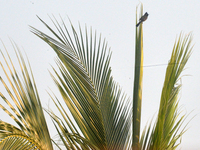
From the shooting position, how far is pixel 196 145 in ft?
4.83

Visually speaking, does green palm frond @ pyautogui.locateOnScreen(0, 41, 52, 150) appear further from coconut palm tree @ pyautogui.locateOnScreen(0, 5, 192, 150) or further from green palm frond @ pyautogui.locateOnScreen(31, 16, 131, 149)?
green palm frond @ pyautogui.locateOnScreen(31, 16, 131, 149)

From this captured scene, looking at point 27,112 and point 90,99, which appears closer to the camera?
point 27,112

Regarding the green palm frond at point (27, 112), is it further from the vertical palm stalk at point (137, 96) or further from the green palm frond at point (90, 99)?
the vertical palm stalk at point (137, 96)

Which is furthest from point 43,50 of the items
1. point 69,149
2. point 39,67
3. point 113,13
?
point 69,149

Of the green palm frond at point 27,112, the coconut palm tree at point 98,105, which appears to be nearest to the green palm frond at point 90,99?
the coconut palm tree at point 98,105

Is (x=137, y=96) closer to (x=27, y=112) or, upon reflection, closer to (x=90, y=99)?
(x=90, y=99)

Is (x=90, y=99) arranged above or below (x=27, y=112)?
above

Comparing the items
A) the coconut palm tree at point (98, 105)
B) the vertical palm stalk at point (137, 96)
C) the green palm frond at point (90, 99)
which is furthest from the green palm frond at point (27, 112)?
the vertical palm stalk at point (137, 96)

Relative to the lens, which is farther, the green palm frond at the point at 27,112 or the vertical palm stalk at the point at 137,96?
the vertical palm stalk at the point at 137,96

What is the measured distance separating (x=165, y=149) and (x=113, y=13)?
1.16m

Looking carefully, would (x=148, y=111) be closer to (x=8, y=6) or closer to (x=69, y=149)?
(x=69, y=149)

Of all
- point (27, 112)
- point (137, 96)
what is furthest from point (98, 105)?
point (27, 112)

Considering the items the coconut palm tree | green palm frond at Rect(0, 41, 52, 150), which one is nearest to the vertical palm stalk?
the coconut palm tree

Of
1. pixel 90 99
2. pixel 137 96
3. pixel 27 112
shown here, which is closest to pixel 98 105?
pixel 90 99
